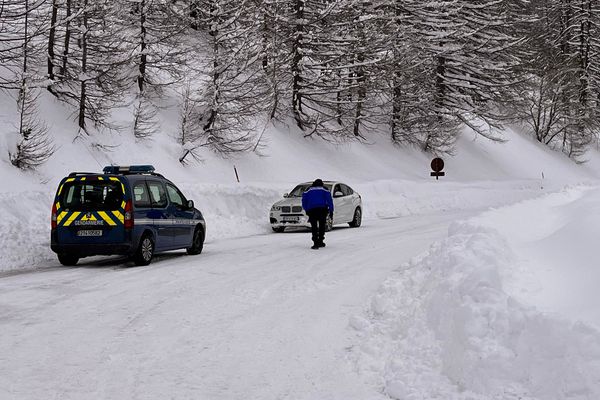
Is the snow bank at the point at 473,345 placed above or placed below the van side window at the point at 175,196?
below

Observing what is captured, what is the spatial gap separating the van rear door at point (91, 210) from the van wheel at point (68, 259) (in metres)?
0.57

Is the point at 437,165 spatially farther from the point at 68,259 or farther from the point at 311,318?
the point at 311,318

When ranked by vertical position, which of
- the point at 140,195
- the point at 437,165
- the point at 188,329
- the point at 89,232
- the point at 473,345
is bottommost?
the point at 188,329

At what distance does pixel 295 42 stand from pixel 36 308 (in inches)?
1104

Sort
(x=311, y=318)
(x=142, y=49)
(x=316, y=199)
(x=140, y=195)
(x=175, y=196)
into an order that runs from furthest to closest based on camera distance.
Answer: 1. (x=142, y=49)
2. (x=316, y=199)
3. (x=175, y=196)
4. (x=140, y=195)
5. (x=311, y=318)

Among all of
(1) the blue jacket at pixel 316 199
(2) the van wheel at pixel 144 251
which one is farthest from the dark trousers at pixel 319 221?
(2) the van wheel at pixel 144 251

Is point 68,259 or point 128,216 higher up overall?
point 128,216

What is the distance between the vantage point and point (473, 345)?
5023 mm

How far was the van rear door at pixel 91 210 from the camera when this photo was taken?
1211 centimetres

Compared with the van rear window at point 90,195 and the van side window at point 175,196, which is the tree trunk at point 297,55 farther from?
the van rear window at point 90,195

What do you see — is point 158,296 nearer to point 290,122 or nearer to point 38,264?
point 38,264

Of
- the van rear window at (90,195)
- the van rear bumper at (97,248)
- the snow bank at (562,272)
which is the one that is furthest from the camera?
the van rear window at (90,195)

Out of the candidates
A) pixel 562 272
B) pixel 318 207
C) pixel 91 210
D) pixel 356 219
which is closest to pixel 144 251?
pixel 91 210

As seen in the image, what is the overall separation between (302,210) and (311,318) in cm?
1254
